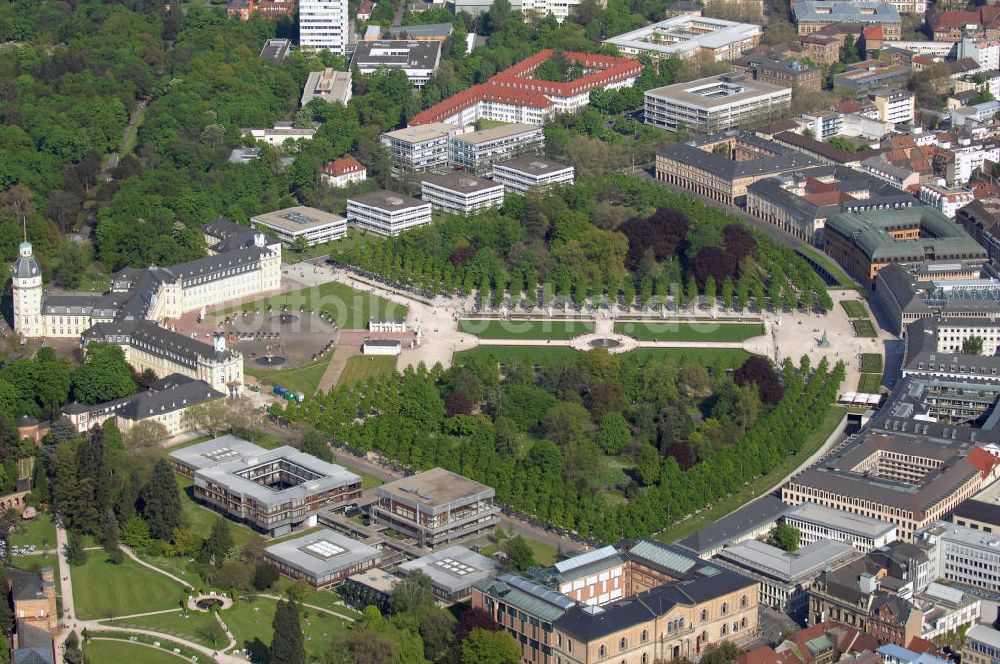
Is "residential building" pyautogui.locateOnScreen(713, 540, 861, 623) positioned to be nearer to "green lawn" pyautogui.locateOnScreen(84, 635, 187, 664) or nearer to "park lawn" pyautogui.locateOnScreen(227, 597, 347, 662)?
"park lawn" pyautogui.locateOnScreen(227, 597, 347, 662)

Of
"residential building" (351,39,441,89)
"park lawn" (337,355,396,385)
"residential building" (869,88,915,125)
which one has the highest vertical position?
"residential building" (351,39,441,89)

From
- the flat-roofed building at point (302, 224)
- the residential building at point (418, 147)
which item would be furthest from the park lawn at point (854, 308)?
the residential building at point (418, 147)

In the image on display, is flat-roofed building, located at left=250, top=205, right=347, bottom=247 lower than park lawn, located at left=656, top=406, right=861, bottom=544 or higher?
higher

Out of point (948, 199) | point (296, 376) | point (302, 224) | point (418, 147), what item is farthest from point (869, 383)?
point (418, 147)

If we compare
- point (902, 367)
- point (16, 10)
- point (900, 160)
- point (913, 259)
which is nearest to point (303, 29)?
point (16, 10)

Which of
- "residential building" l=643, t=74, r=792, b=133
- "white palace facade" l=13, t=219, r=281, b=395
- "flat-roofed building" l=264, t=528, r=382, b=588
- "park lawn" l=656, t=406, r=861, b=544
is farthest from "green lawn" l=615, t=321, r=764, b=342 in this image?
"residential building" l=643, t=74, r=792, b=133

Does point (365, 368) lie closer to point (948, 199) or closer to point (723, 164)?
point (723, 164)
